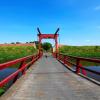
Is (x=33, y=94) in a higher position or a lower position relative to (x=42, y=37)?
lower

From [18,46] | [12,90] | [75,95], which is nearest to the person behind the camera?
[75,95]

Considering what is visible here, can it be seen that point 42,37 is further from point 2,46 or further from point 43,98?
point 2,46

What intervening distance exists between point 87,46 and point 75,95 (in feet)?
419

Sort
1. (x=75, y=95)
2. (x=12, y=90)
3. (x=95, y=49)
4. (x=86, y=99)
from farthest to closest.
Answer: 1. (x=95, y=49)
2. (x=12, y=90)
3. (x=75, y=95)
4. (x=86, y=99)

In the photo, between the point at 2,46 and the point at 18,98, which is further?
the point at 2,46

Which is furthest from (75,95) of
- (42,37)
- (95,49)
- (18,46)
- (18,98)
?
(95,49)

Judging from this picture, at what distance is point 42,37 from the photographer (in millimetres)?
52062

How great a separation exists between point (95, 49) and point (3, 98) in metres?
123

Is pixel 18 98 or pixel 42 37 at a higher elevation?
pixel 42 37

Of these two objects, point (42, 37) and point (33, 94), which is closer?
point (33, 94)

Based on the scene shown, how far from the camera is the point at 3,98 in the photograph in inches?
292

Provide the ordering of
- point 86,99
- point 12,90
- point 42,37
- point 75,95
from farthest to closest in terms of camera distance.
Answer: point 42,37 → point 12,90 → point 75,95 → point 86,99

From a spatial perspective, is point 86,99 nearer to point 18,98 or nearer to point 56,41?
point 18,98

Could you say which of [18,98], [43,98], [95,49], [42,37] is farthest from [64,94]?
[95,49]
